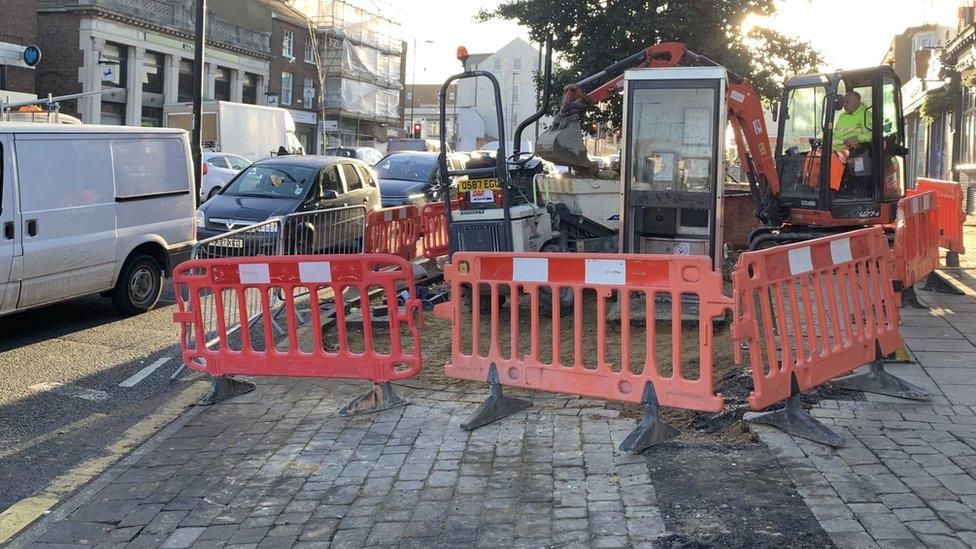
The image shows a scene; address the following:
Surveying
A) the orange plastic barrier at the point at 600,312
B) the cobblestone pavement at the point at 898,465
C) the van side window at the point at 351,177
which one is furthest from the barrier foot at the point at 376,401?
the van side window at the point at 351,177

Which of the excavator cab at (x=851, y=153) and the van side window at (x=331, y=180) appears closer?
the excavator cab at (x=851, y=153)

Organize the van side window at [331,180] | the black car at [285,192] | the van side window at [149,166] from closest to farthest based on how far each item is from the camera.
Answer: the van side window at [149,166], the black car at [285,192], the van side window at [331,180]

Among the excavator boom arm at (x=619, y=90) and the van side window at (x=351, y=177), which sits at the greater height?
the excavator boom arm at (x=619, y=90)

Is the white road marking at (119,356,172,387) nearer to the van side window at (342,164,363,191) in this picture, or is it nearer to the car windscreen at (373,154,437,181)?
the van side window at (342,164,363,191)

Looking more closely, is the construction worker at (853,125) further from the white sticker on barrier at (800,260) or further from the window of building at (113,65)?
the window of building at (113,65)

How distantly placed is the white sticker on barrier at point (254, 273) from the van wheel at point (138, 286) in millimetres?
3971

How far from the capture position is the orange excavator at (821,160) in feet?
39.1

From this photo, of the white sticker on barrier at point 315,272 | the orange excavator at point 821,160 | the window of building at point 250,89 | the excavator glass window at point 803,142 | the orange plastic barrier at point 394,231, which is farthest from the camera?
the window of building at point 250,89

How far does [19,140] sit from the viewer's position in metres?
9.23

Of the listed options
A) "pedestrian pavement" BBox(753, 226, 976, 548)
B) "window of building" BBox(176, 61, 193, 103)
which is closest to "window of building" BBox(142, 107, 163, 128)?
"window of building" BBox(176, 61, 193, 103)

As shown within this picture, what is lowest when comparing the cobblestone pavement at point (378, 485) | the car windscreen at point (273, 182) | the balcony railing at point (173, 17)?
the cobblestone pavement at point (378, 485)

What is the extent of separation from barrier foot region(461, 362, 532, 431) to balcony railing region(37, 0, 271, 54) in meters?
39.3

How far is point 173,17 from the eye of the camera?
149ft

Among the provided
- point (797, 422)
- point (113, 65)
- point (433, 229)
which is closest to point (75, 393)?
point (797, 422)
